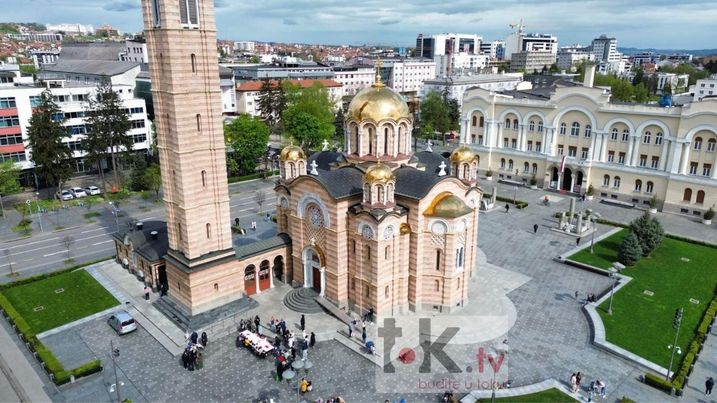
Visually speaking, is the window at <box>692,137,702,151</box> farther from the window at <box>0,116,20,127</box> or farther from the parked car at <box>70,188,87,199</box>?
the window at <box>0,116,20,127</box>

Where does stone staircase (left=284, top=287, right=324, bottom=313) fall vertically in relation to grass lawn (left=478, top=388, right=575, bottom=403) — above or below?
above

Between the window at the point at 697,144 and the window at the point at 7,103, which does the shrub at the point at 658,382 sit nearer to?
the window at the point at 697,144

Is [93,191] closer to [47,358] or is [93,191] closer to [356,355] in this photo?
[47,358]

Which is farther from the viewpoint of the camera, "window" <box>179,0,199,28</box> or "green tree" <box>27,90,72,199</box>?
"green tree" <box>27,90,72,199</box>

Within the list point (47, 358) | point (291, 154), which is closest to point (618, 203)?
point (291, 154)

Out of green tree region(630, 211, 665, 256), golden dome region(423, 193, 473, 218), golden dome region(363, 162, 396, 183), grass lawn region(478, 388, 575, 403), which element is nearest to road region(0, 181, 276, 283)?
golden dome region(363, 162, 396, 183)
